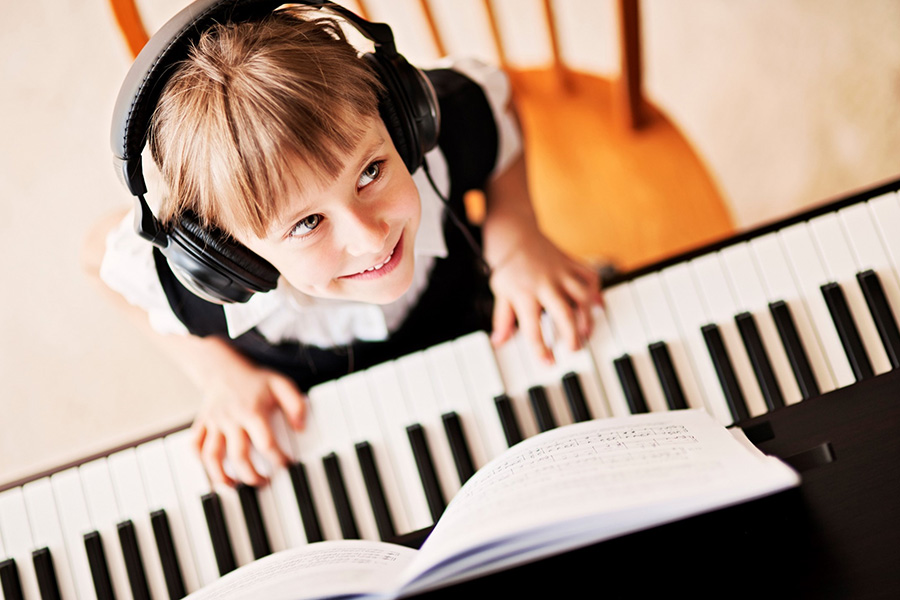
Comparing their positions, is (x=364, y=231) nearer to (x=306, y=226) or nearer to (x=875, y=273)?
(x=306, y=226)

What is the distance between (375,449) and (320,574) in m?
0.21

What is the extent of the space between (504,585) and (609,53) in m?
1.27

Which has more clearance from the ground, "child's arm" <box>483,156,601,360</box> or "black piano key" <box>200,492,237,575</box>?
"child's arm" <box>483,156,601,360</box>

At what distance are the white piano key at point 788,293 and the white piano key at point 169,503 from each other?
68cm

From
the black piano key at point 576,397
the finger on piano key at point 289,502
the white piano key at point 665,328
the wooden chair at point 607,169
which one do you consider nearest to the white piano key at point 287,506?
the finger on piano key at point 289,502

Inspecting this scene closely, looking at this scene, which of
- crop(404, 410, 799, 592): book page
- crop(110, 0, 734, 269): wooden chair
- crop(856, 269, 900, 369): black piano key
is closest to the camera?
crop(404, 410, 799, 592): book page

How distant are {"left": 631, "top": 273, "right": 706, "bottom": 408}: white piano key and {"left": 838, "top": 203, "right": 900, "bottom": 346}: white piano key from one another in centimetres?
20

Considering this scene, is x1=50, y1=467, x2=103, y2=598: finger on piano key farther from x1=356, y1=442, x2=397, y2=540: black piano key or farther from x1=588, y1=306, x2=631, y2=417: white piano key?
x1=588, y1=306, x2=631, y2=417: white piano key

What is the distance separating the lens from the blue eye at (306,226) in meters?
0.63

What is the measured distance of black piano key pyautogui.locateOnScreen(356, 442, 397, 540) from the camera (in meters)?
0.75

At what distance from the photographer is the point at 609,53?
5.07 feet

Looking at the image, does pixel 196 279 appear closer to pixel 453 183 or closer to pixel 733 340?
pixel 453 183

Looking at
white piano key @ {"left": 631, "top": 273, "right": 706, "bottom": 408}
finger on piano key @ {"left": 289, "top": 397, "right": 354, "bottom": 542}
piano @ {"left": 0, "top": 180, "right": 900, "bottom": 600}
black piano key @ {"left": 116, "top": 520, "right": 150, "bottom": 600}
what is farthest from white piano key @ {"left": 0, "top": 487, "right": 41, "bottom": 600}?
white piano key @ {"left": 631, "top": 273, "right": 706, "bottom": 408}

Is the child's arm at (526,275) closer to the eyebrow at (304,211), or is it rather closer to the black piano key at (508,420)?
the black piano key at (508,420)
